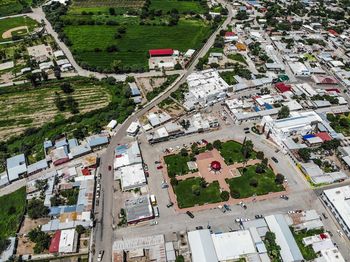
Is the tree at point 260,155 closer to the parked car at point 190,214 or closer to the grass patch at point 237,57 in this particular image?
the parked car at point 190,214

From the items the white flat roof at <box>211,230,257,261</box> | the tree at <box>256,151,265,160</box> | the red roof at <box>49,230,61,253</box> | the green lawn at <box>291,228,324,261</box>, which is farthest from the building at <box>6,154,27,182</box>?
the green lawn at <box>291,228,324,261</box>

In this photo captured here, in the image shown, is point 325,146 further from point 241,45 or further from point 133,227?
point 241,45

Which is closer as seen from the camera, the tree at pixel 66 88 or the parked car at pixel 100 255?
the parked car at pixel 100 255

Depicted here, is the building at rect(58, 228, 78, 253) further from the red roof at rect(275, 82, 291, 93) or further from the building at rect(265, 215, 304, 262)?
the red roof at rect(275, 82, 291, 93)

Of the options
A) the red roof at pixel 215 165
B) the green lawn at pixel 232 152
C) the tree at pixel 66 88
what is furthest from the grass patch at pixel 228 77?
the tree at pixel 66 88

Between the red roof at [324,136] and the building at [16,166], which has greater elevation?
the building at [16,166]

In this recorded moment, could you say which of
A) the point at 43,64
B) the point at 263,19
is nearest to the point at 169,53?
the point at 43,64
